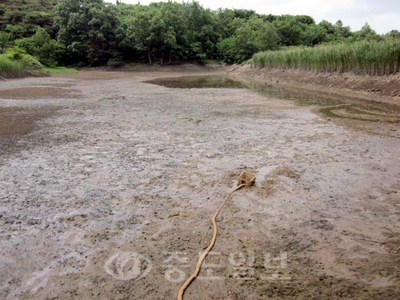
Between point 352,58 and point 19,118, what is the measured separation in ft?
45.7

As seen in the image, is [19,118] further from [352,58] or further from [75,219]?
[352,58]

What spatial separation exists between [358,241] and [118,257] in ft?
6.69

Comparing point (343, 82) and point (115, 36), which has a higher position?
point (115, 36)

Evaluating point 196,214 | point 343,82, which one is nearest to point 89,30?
point 343,82

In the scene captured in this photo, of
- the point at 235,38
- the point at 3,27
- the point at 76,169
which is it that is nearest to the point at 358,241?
the point at 76,169

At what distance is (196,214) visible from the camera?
329cm

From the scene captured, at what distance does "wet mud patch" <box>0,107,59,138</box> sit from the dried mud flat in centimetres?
31

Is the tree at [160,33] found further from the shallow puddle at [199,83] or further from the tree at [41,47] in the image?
the shallow puddle at [199,83]

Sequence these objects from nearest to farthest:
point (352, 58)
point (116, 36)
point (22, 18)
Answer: point (352, 58) → point (116, 36) → point (22, 18)

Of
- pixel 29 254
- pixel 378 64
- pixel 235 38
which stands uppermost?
pixel 235 38

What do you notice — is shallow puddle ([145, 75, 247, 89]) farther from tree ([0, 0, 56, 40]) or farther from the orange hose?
tree ([0, 0, 56, 40])

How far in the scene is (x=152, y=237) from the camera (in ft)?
9.36

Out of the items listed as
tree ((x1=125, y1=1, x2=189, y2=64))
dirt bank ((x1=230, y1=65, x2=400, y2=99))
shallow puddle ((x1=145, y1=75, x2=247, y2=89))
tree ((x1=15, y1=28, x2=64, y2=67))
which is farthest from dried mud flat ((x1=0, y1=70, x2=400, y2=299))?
tree ((x1=125, y1=1, x2=189, y2=64))

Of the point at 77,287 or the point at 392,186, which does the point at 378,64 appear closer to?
the point at 392,186
